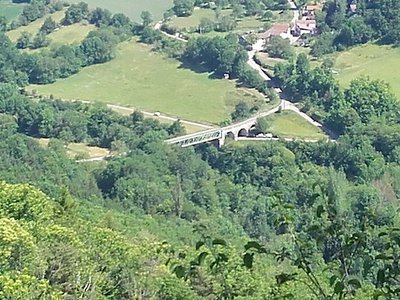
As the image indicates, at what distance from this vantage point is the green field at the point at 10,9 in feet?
105

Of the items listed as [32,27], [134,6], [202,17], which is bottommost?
[32,27]

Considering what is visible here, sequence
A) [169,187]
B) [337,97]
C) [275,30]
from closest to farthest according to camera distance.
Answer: [169,187], [337,97], [275,30]

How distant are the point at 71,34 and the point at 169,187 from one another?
1327cm

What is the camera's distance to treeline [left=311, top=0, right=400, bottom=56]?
27531 mm

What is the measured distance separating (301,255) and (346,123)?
2005 centimetres

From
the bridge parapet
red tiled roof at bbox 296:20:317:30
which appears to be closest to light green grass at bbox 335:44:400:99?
red tiled roof at bbox 296:20:317:30

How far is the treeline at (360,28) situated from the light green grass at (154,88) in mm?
4415

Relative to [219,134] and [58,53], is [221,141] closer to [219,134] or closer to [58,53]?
[219,134]

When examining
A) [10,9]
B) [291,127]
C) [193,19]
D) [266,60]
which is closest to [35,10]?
[10,9]

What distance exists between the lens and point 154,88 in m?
25.1

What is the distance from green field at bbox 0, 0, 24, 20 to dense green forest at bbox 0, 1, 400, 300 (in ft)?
3.88

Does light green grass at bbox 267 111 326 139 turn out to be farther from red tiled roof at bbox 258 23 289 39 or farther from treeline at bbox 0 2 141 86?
treeline at bbox 0 2 141 86

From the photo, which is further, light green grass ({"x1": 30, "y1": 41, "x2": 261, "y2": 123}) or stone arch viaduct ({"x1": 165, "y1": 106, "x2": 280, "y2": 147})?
light green grass ({"x1": 30, "y1": 41, "x2": 261, "y2": 123})

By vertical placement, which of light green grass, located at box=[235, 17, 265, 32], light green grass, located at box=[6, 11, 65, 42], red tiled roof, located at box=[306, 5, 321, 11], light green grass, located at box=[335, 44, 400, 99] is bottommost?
light green grass, located at box=[6, 11, 65, 42]
